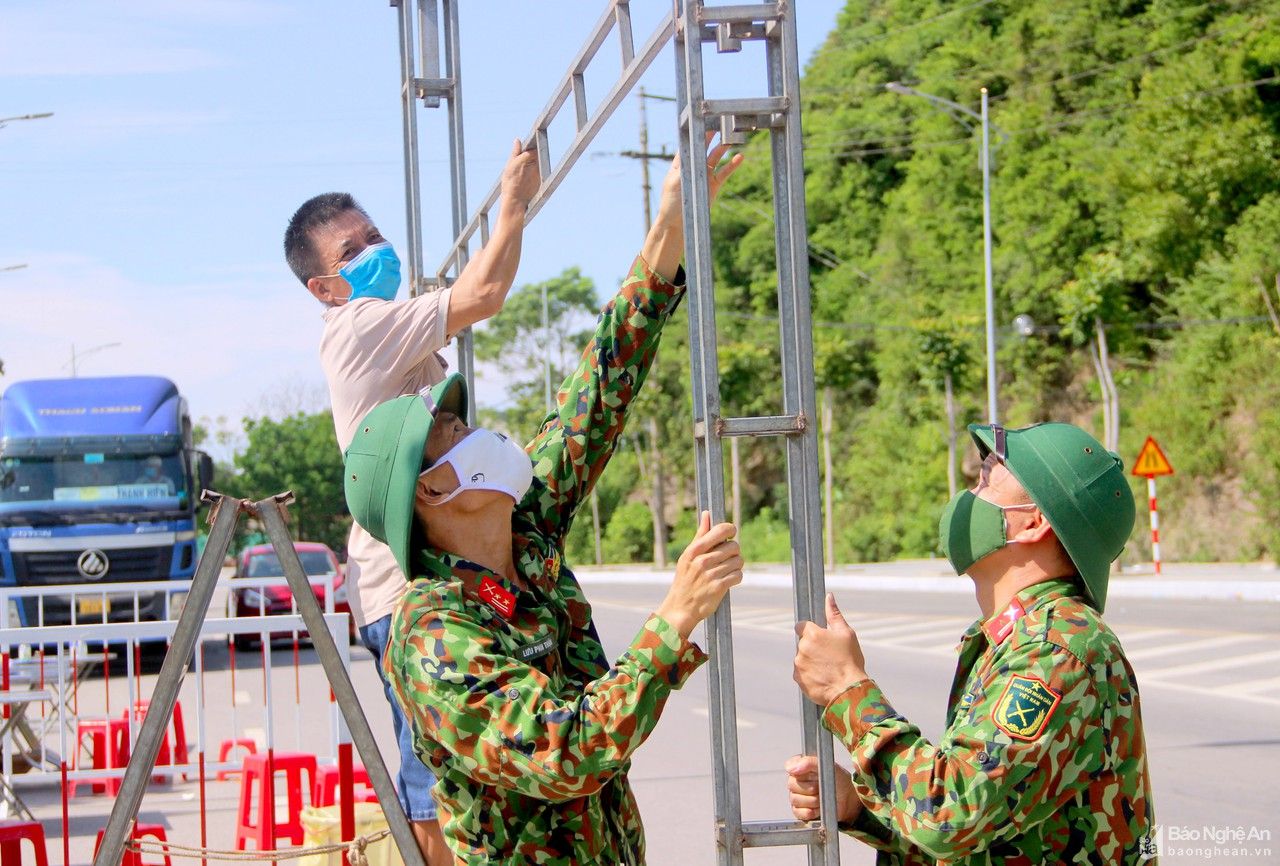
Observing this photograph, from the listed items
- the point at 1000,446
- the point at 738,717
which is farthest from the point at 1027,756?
the point at 738,717

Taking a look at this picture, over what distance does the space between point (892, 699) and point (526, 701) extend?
9.70m

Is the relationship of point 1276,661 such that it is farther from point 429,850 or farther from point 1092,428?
point 1092,428

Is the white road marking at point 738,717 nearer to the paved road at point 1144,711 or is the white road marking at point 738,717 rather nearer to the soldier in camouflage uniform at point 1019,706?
the paved road at point 1144,711

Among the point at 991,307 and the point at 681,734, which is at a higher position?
the point at 991,307

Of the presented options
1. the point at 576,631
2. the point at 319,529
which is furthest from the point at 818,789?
the point at 319,529

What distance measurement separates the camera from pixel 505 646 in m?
2.41

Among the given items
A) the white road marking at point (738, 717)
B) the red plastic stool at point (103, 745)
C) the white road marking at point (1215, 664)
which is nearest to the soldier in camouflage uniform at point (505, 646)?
the red plastic stool at point (103, 745)

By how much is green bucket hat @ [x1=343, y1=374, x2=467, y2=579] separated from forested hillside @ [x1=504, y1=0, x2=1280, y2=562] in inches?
1127

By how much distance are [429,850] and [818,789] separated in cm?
160

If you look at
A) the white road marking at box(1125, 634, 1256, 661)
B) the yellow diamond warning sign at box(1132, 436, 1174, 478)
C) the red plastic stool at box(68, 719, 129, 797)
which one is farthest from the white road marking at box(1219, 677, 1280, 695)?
the yellow diamond warning sign at box(1132, 436, 1174, 478)

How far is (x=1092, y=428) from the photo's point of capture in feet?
133

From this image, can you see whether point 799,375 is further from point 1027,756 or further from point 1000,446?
point 1027,756

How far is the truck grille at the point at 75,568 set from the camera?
18734 mm

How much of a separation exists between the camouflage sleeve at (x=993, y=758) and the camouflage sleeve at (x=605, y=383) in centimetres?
96
